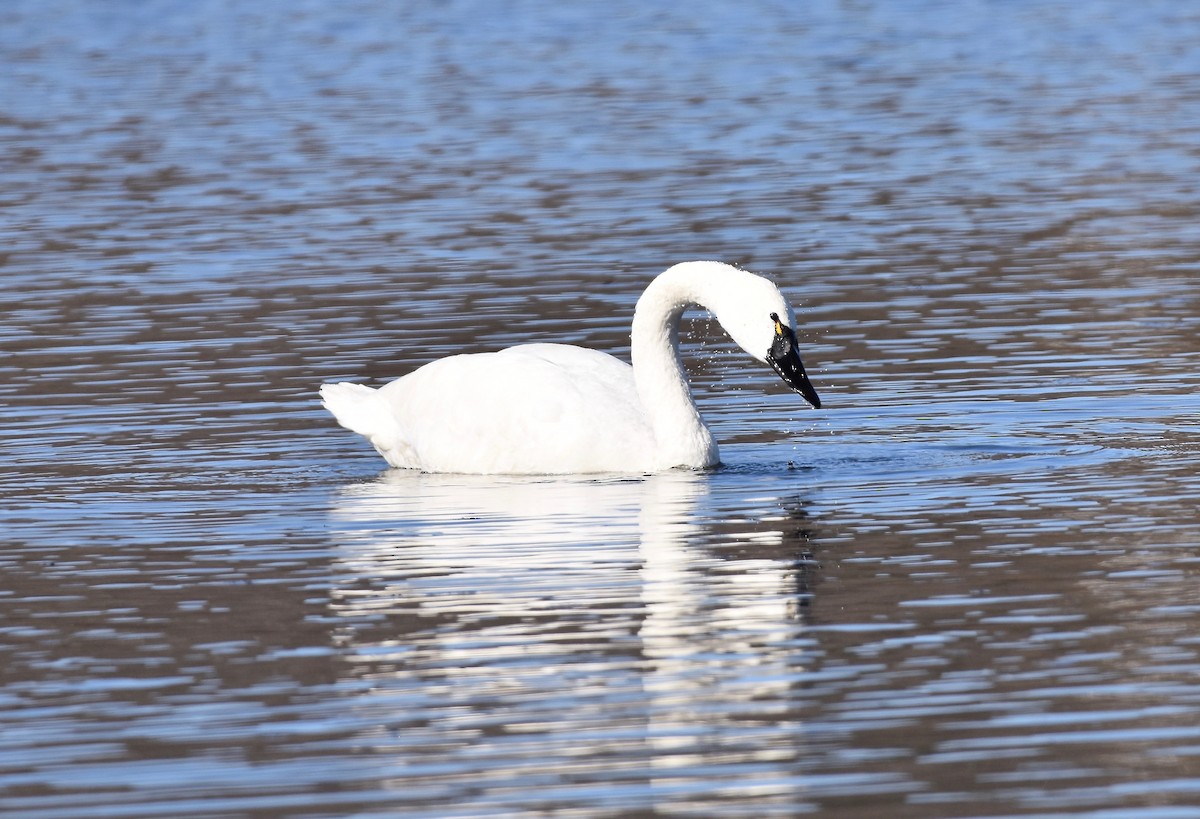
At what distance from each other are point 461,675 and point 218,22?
48228 mm

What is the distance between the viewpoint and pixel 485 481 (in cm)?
1385

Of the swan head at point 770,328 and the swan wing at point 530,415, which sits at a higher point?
the swan head at point 770,328

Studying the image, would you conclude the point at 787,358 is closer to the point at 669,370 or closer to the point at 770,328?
the point at 770,328

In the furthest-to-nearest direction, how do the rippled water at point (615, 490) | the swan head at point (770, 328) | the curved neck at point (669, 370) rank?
the curved neck at point (669, 370) → the swan head at point (770, 328) → the rippled water at point (615, 490)

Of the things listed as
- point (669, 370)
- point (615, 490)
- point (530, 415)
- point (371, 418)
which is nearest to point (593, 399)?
point (530, 415)

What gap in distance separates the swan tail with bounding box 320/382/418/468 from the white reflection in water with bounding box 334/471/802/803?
1.12 m

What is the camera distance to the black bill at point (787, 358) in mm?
13234

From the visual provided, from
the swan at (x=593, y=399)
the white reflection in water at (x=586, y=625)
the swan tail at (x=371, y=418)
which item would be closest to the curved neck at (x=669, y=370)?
the swan at (x=593, y=399)

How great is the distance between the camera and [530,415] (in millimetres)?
13797

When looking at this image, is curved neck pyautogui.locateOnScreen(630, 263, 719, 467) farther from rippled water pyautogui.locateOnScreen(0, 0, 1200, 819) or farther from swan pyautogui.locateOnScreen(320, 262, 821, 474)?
rippled water pyautogui.locateOnScreen(0, 0, 1200, 819)

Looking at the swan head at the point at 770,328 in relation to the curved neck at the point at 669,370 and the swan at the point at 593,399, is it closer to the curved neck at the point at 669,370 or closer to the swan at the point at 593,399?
the swan at the point at 593,399

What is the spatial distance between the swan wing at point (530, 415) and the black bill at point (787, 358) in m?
0.94

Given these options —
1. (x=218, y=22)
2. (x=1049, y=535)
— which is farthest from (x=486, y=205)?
(x=218, y=22)

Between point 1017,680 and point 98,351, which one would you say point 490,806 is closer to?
point 1017,680
